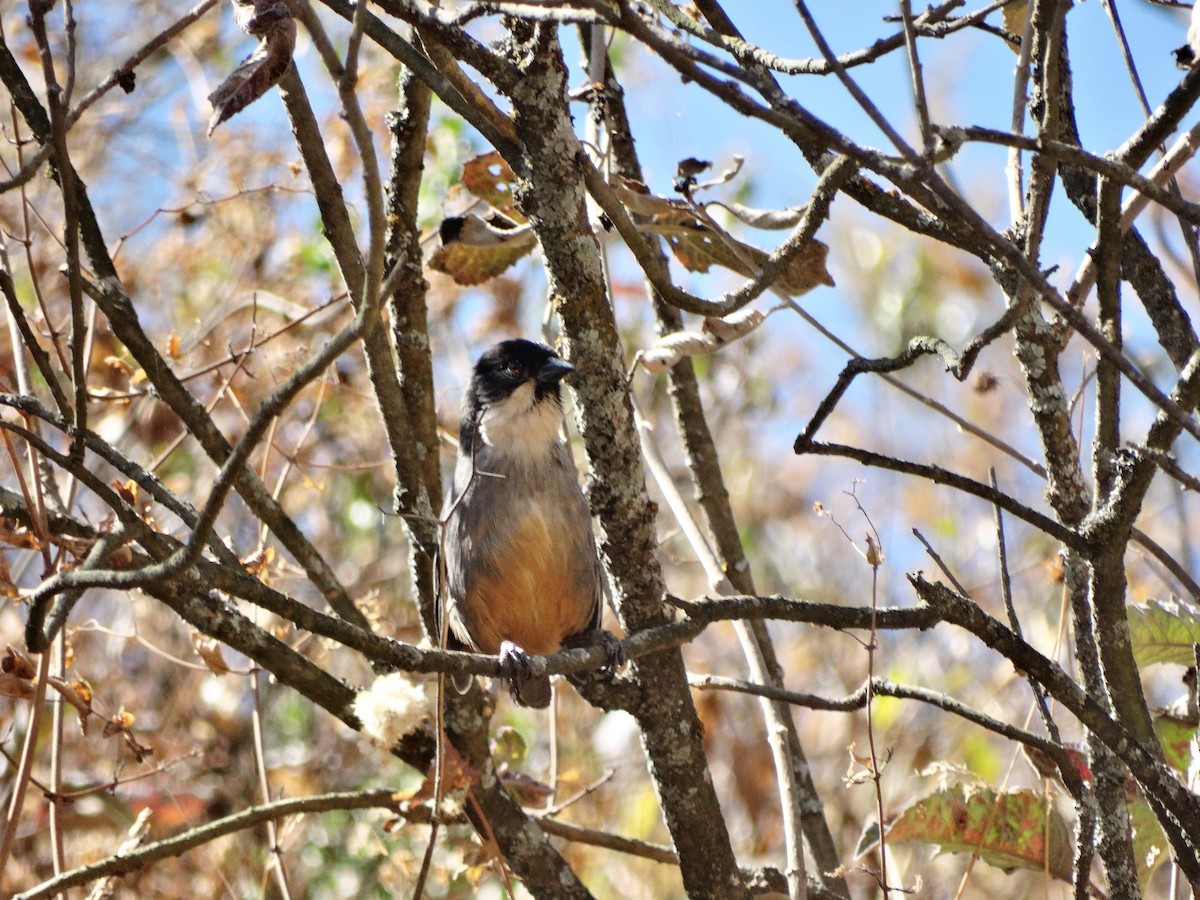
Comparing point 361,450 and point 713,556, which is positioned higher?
point 361,450

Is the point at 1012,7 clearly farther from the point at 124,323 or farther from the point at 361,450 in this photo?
the point at 361,450

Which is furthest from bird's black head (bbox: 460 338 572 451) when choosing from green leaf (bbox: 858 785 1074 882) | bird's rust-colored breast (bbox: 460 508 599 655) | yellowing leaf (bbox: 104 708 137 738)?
green leaf (bbox: 858 785 1074 882)

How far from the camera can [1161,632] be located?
2.71 metres

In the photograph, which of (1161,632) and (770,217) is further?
(770,217)

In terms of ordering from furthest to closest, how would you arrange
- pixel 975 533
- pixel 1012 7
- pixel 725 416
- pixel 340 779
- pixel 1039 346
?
pixel 975 533 < pixel 725 416 < pixel 340 779 < pixel 1012 7 < pixel 1039 346

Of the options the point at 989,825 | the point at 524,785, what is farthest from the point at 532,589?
the point at 989,825

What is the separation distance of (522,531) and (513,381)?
1.88 feet

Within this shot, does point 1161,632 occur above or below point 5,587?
below

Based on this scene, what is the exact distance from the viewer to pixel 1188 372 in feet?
6.70

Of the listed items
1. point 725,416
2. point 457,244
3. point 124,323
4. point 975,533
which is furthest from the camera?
point 975,533

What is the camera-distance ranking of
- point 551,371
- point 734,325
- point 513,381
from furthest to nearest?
point 513,381, point 551,371, point 734,325

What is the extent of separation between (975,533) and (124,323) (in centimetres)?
585

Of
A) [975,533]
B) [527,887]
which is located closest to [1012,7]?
[527,887]

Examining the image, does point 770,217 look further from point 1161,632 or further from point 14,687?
point 14,687
